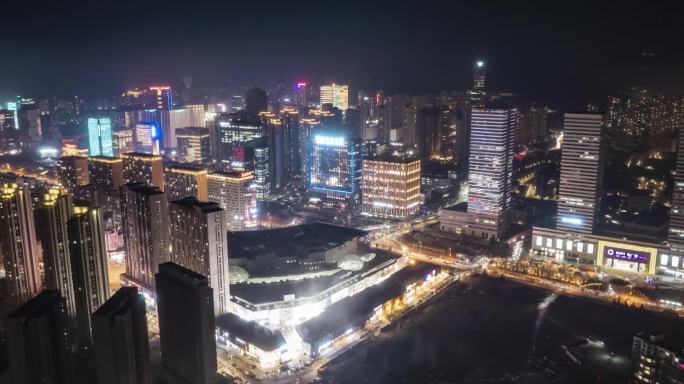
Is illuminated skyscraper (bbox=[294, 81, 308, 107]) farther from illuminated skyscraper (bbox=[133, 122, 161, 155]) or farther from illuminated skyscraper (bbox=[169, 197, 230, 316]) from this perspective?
illuminated skyscraper (bbox=[169, 197, 230, 316])

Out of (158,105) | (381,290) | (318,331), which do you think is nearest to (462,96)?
(158,105)

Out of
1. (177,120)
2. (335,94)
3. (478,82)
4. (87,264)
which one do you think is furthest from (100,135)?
(478,82)

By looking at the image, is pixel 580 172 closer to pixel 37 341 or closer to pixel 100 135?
pixel 37 341

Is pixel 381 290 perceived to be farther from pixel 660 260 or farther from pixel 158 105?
pixel 158 105

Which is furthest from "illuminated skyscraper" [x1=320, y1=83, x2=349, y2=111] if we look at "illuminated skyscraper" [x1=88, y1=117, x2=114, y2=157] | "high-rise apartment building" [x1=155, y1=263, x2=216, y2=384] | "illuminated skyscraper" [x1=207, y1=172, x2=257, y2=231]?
"high-rise apartment building" [x1=155, y1=263, x2=216, y2=384]

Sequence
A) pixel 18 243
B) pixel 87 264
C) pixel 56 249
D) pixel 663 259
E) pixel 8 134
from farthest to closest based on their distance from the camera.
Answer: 1. pixel 8 134
2. pixel 663 259
3. pixel 18 243
4. pixel 56 249
5. pixel 87 264

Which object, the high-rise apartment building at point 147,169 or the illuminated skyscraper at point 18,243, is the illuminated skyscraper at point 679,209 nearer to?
the illuminated skyscraper at point 18,243

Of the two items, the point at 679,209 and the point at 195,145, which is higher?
the point at 195,145
